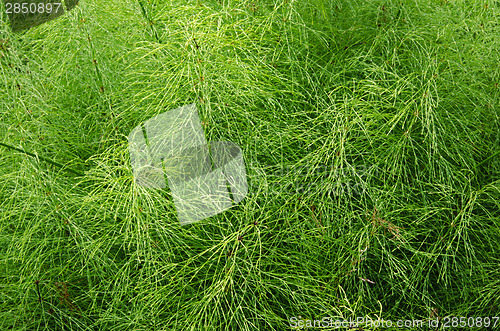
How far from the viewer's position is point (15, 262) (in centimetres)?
239

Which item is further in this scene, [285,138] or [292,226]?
[285,138]

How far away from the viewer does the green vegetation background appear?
213 centimetres

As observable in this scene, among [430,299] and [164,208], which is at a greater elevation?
[164,208]

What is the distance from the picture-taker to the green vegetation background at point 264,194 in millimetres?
2133

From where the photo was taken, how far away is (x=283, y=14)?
8.18 ft

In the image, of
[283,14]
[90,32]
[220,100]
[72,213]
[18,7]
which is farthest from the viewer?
[18,7]

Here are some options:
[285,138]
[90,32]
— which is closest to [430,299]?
[285,138]

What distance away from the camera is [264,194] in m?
2.19

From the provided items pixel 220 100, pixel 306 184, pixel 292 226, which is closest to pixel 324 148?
pixel 306 184

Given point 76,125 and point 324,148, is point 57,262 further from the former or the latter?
point 324,148

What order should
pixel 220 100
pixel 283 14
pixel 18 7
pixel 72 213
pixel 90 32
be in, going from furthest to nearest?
pixel 18 7 → pixel 90 32 → pixel 283 14 → pixel 72 213 → pixel 220 100

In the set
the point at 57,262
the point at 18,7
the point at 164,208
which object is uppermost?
the point at 18,7

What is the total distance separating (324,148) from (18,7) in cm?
218

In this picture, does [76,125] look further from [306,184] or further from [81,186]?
[306,184]
